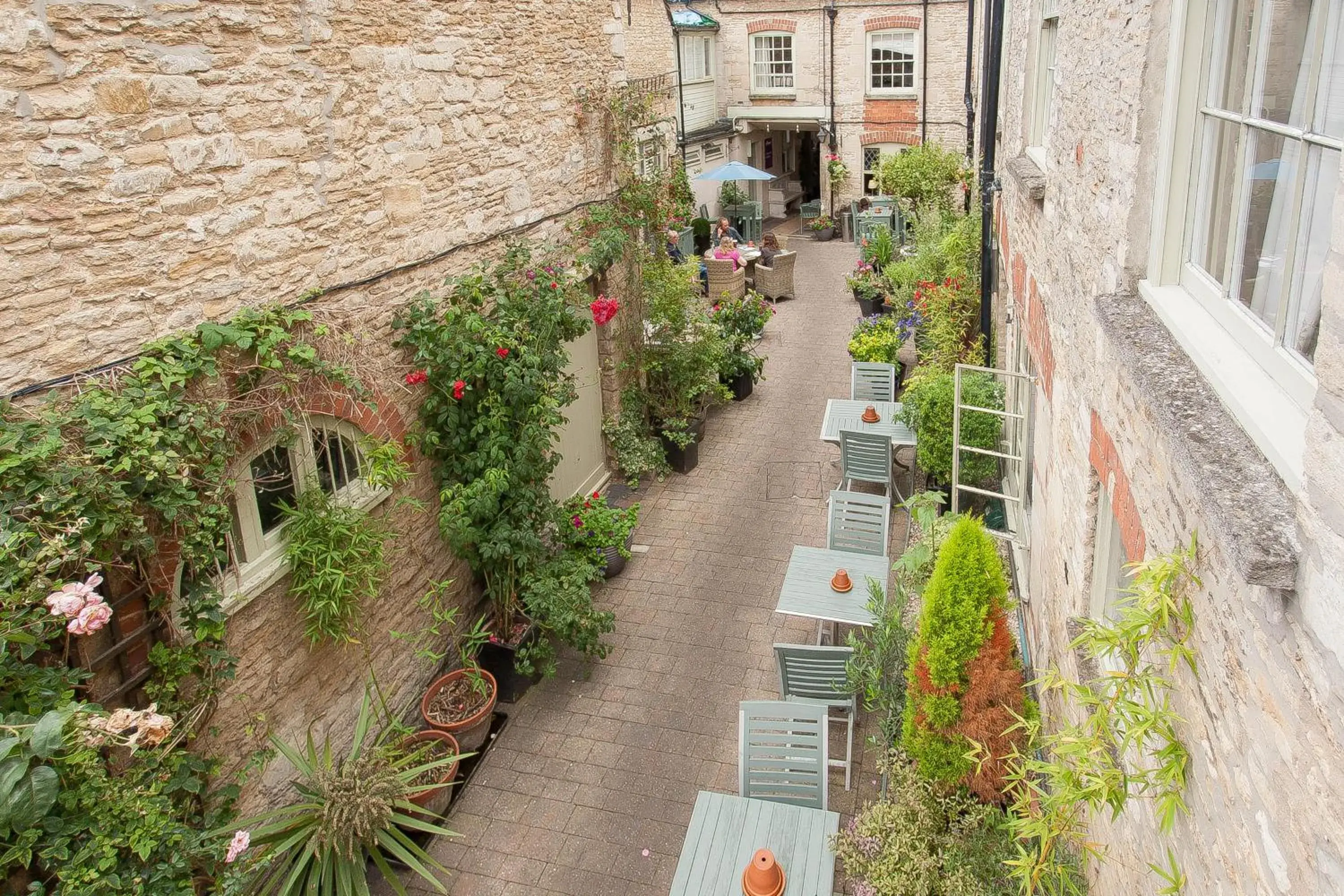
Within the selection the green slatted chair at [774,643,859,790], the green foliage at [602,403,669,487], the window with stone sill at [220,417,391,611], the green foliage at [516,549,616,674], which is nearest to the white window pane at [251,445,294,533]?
the window with stone sill at [220,417,391,611]

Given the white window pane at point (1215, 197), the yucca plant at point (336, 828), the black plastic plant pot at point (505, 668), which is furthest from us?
the black plastic plant pot at point (505, 668)

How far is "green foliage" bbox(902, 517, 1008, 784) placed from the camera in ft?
15.0

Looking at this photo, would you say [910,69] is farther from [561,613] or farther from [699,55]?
[561,613]

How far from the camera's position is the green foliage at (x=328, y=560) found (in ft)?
16.5

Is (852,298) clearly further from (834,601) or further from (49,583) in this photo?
(49,583)

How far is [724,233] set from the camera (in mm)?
17297

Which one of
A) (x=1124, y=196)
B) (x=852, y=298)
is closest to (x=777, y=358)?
(x=852, y=298)

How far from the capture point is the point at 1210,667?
2172 millimetres

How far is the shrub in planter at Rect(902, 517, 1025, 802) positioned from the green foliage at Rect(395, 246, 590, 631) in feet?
9.96

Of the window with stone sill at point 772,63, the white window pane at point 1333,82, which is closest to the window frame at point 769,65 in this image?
the window with stone sill at point 772,63

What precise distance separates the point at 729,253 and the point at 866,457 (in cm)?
834

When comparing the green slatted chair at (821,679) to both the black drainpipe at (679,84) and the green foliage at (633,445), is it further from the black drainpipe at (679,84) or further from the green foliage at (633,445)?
the black drainpipe at (679,84)

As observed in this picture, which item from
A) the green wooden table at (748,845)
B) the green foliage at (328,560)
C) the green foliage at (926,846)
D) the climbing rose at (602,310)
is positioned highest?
the climbing rose at (602,310)

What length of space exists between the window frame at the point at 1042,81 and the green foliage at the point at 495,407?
3.75 metres
